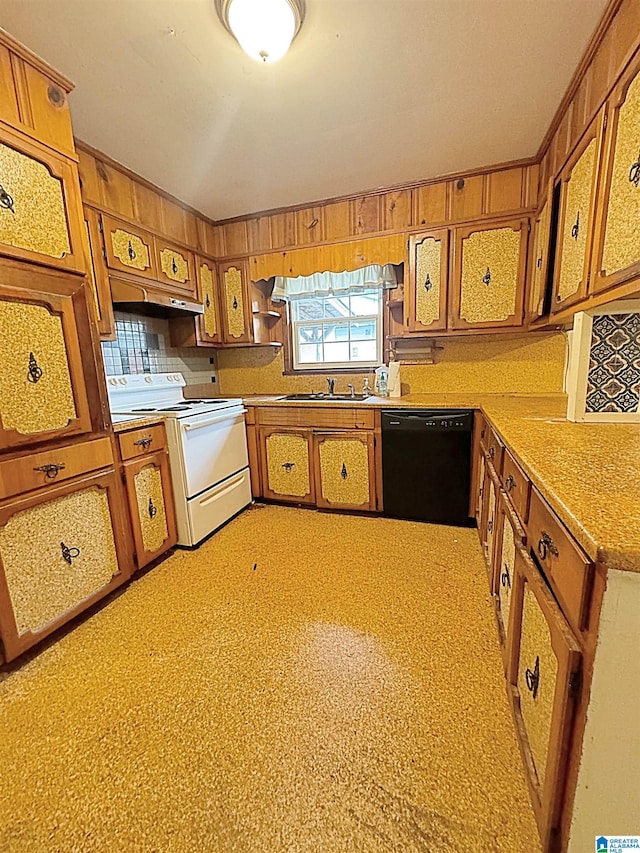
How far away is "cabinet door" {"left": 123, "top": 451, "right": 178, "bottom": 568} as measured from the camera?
80.7 inches

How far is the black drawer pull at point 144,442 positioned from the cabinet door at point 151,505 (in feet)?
0.22

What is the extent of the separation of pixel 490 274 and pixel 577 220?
95 cm

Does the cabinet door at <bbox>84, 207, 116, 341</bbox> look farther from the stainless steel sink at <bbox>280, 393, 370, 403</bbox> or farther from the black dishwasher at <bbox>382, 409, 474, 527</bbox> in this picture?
the black dishwasher at <bbox>382, 409, 474, 527</bbox>

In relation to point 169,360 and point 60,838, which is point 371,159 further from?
point 60,838

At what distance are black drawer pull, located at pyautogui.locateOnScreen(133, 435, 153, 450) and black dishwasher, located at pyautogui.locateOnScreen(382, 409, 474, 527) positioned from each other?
153 cm

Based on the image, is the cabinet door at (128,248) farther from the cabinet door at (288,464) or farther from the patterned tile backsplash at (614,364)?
the patterned tile backsplash at (614,364)

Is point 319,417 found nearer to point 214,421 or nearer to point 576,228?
point 214,421

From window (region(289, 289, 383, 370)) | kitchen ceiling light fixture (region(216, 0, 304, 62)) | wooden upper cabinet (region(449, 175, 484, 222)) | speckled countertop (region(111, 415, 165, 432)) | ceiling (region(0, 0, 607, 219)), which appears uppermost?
ceiling (region(0, 0, 607, 219))

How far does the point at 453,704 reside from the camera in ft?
4.18

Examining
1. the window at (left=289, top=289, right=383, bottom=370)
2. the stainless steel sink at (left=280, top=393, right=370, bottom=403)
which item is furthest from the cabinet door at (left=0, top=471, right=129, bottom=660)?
the window at (left=289, top=289, right=383, bottom=370)

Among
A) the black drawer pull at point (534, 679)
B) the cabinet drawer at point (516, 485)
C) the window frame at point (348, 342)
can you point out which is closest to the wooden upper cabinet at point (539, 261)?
the window frame at point (348, 342)

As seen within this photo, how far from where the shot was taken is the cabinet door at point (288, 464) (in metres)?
2.89

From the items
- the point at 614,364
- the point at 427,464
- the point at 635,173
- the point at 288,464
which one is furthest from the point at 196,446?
the point at 635,173

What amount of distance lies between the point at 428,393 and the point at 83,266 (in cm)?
242
